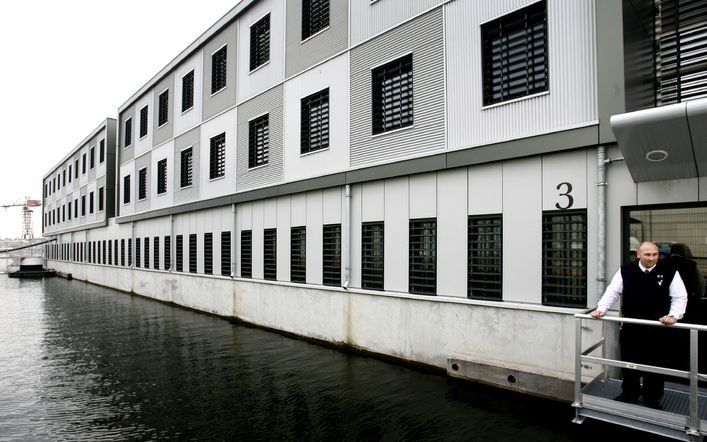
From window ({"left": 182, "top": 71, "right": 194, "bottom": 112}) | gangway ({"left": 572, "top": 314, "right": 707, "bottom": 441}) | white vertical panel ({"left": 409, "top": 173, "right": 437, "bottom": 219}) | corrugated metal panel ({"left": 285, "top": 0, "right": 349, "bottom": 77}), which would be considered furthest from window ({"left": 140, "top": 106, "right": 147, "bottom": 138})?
gangway ({"left": 572, "top": 314, "right": 707, "bottom": 441})

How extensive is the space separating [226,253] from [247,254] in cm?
156

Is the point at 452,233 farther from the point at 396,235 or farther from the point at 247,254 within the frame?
the point at 247,254

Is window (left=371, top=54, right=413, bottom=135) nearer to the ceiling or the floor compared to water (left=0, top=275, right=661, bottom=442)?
nearer to the ceiling

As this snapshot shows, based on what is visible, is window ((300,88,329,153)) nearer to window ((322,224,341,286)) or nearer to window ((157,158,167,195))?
window ((322,224,341,286))

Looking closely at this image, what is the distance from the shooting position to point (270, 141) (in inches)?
544

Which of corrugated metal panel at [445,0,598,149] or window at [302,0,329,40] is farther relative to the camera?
window at [302,0,329,40]

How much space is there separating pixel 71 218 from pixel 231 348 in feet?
113

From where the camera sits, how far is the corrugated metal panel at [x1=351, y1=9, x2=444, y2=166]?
9195 mm

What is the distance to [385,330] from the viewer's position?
9.78 metres

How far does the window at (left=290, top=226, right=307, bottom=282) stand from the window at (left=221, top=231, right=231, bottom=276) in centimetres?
398

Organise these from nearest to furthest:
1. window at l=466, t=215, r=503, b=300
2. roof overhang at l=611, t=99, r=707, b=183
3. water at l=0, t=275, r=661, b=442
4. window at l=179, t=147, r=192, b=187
Result: 1. roof overhang at l=611, t=99, r=707, b=183
2. water at l=0, t=275, r=661, b=442
3. window at l=466, t=215, r=503, b=300
4. window at l=179, t=147, r=192, b=187

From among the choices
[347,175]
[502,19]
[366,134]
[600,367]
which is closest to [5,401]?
[347,175]

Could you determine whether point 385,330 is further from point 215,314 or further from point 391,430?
point 215,314

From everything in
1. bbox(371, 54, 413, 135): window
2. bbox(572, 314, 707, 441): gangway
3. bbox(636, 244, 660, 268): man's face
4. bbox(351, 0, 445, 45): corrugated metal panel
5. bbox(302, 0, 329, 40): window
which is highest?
bbox(302, 0, 329, 40): window
